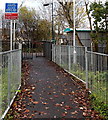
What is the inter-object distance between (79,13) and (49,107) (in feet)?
71.1

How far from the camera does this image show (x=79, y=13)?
26.1 m

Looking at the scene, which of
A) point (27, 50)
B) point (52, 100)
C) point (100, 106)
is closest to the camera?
point (100, 106)

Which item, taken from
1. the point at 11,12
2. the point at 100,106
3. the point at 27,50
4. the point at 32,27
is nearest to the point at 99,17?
the point at 11,12

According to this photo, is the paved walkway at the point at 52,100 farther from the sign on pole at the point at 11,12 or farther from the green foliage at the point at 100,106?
the sign on pole at the point at 11,12

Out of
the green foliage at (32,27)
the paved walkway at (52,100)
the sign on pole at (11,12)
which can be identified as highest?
the green foliage at (32,27)

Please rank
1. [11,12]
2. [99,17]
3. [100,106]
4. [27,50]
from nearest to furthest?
[100,106]
[11,12]
[99,17]
[27,50]

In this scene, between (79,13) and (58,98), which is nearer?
(58,98)

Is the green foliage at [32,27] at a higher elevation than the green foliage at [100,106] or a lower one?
higher

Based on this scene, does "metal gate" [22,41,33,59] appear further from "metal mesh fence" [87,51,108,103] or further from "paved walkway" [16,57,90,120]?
"metal mesh fence" [87,51,108,103]

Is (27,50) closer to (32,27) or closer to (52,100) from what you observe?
(32,27)

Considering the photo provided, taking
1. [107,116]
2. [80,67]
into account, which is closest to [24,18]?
[80,67]

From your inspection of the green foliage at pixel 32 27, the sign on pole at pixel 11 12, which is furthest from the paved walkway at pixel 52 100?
the green foliage at pixel 32 27

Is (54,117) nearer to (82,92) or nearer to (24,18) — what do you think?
(82,92)

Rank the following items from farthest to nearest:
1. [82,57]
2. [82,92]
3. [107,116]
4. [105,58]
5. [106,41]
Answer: [106,41]
[82,57]
[82,92]
[105,58]
[107,116]
